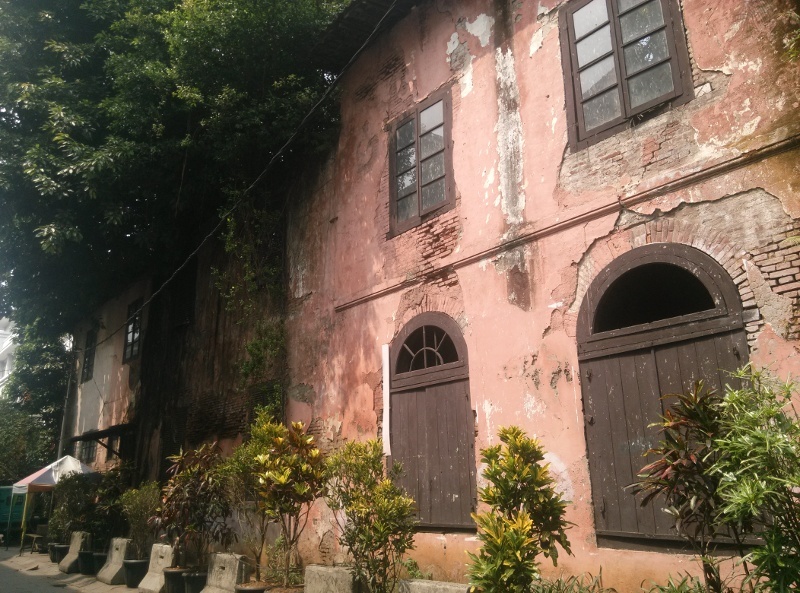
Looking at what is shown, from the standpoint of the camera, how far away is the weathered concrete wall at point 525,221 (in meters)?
5.13

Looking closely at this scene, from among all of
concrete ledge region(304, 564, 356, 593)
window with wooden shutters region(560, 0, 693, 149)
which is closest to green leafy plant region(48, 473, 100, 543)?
concrete ledge region(304, 564, 356, 593)

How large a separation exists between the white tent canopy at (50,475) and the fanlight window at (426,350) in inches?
406

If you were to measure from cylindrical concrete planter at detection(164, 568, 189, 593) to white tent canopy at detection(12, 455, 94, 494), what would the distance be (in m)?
7.33

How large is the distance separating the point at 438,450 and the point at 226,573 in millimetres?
3097

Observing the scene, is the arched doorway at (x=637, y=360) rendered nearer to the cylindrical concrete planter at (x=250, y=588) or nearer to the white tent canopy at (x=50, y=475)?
the cylindrical concrete planter at (x=250, y=588)

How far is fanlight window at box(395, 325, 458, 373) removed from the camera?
25.4ft

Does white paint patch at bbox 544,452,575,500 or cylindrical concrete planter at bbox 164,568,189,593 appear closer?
white paint patch at bbox 544,452,575,500

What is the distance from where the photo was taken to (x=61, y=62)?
38.5 ft

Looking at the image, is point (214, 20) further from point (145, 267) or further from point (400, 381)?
point (145, 267)

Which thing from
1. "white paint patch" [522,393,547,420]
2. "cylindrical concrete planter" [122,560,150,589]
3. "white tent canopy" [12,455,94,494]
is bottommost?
"cylindrical concrete planter" [122,560,150,589]

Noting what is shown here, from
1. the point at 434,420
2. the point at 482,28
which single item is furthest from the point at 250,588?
the point at 482,28

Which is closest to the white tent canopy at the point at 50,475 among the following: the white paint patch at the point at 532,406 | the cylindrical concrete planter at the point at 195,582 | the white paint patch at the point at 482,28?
the cylindrical concrete planter at the point at 195,582

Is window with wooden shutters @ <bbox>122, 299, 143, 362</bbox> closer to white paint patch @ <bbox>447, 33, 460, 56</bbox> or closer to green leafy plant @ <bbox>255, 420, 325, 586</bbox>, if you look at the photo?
green leafy plant @ <bbox>255, 420, 325, 586</bbox>

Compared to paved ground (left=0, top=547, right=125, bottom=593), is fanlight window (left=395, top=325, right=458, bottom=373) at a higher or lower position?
higher
